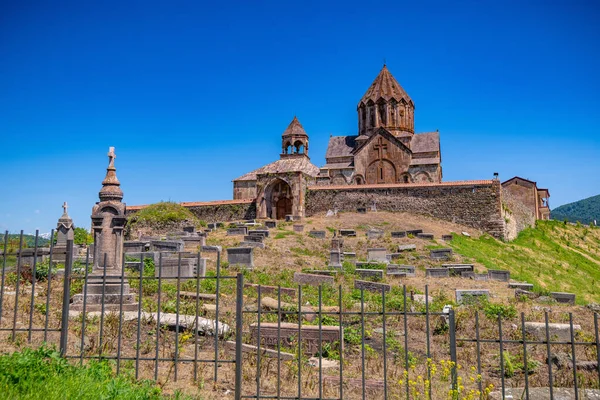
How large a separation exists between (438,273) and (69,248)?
12.2 m

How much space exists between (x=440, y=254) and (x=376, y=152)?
62.2 feet

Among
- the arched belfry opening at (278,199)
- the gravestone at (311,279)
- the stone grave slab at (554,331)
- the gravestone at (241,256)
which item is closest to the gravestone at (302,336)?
the stone grave slab at (554,331)

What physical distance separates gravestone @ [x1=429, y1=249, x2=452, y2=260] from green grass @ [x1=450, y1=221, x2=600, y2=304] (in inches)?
51.3

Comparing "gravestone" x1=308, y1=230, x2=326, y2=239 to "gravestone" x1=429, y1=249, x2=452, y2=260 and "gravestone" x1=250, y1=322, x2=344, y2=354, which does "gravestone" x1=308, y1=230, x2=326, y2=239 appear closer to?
"gravestone" x1=429, y1=249, x2=452, y2=260

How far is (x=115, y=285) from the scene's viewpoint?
30.4 feet

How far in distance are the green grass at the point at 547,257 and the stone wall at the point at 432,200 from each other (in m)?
1.80

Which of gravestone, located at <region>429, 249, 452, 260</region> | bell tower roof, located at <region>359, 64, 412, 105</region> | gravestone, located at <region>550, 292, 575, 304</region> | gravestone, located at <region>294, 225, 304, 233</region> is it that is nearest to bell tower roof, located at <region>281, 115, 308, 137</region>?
bell tower roof, located at <region>359, 64, 412, 105</region>

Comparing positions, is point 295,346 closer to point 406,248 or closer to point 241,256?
point 241,256

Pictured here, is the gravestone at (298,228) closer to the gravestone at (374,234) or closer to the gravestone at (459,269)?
the gravestone at (374,234)

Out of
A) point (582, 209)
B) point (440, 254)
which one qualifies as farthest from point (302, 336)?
point (582, 209)

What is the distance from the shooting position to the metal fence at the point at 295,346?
5.16 meters

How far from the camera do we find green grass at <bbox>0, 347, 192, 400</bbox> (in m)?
4.38

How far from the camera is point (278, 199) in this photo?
3161cm

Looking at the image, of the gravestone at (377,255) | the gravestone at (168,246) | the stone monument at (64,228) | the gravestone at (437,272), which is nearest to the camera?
the gravestone at (437,272)
